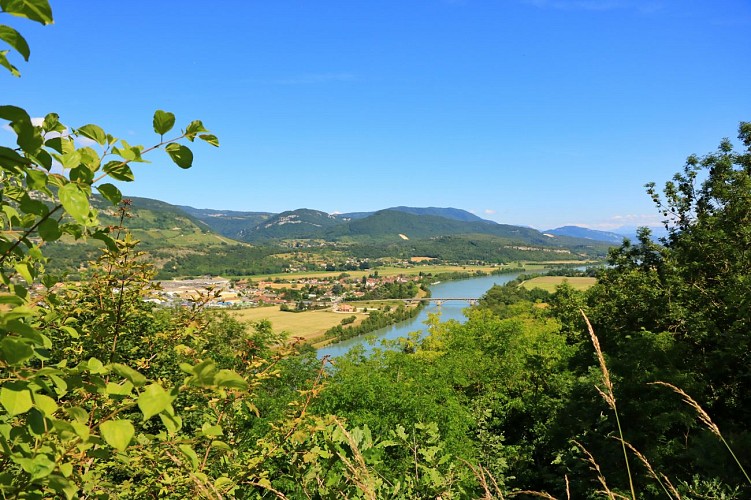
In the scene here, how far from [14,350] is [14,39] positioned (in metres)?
0.73

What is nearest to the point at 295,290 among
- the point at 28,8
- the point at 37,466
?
the point at 37,466

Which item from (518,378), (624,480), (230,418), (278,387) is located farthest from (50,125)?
(518,378)

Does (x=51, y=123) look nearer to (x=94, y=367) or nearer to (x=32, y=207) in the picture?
(x=32, y=207)

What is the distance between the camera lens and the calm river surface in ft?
182

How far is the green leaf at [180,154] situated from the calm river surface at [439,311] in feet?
87.8

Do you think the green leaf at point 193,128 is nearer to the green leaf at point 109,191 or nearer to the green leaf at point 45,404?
the green leaf at point 109,191

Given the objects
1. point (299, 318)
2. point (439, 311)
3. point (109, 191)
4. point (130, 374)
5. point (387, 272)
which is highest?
point (109, 191)

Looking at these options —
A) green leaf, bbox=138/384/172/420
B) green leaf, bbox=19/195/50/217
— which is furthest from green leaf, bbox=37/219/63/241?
green leaf, bbox=138/384/172/420

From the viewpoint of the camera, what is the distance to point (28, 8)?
0.98 m

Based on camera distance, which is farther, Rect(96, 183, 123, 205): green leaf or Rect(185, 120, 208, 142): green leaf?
Rect(185, 120, 208, 142): green leaf

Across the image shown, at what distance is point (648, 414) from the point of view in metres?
8.38

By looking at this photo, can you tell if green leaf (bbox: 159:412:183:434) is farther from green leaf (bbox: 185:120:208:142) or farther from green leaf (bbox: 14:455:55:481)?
green leaf (bbox: 185:120:208:142)

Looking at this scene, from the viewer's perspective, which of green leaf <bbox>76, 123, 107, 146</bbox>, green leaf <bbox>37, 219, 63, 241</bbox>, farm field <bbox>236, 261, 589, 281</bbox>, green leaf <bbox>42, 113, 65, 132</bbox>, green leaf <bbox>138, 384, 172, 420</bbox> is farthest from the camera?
farm field <bbox>236, 261, 589, 281</bbox>

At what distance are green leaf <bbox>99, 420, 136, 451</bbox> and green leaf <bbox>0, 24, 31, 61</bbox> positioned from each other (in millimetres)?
884
